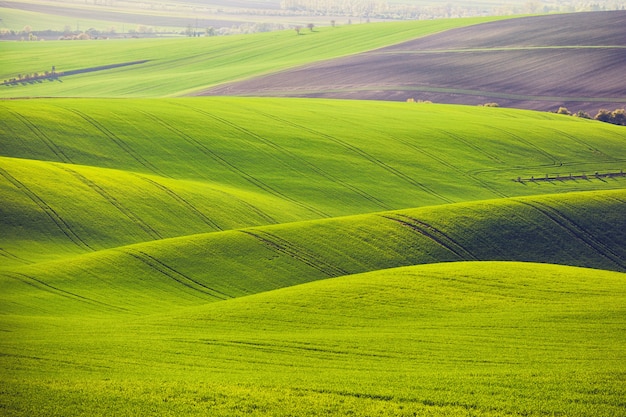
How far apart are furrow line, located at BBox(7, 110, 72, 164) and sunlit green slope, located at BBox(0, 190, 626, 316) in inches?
760

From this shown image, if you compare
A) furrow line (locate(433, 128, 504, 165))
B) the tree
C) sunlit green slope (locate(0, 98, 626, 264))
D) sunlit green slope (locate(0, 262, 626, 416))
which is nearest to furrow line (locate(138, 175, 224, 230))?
sunlit green slope (locate(0, 98, 626, 264))

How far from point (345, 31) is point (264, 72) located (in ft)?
112

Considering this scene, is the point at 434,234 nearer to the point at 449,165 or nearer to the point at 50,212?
the point at 50,212

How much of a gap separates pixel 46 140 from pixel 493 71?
56602 millimetres

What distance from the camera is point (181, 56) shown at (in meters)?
123

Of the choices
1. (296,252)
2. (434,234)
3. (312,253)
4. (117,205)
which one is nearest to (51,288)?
(296,252)

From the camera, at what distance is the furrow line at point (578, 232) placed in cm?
3906

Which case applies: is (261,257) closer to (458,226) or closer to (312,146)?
(458,226)

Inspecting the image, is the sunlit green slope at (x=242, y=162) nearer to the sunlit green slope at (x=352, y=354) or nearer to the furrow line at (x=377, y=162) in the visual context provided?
the furrow line at (x=377, y=162)

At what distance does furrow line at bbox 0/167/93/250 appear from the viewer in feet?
120

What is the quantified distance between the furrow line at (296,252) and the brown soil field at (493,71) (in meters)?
52.5

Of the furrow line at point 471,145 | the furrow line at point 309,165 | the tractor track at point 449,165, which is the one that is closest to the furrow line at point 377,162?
the furrow line at point 309,165

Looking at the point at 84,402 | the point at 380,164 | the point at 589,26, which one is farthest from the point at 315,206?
the point at 589,26

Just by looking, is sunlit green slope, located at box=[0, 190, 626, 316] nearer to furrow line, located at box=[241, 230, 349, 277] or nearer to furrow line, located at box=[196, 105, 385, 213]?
furrow line, located at box=[241, 230, 349, 277]
